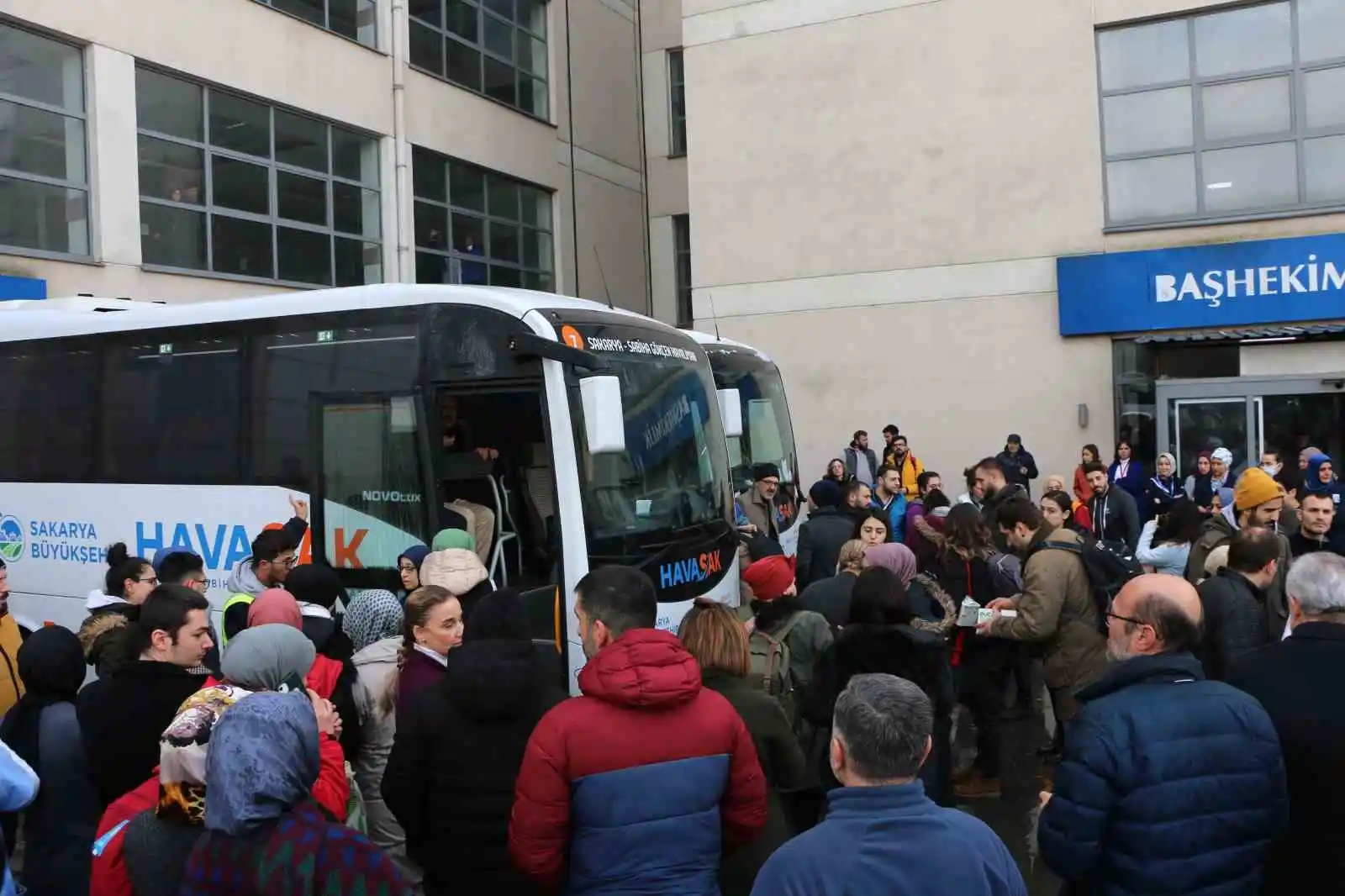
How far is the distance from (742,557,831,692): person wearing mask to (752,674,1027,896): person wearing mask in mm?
2672

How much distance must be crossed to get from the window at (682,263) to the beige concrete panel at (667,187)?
0.28 metres

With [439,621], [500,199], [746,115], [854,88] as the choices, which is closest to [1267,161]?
[854,88]

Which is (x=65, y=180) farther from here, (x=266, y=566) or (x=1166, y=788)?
(x=1166, y=788)

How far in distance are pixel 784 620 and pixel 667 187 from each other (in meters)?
21.9

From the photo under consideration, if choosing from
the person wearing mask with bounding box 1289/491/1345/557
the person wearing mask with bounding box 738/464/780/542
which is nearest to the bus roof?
the person wearing mask with bounding box 738/464/780/542

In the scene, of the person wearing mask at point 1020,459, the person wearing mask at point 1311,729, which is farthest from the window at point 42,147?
the person wearing mask at point 1311,729

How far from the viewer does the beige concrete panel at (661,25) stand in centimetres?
2583

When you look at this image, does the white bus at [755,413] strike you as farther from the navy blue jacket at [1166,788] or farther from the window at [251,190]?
the navy blue jacket at [1166,788]

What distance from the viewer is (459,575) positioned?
5.14 m

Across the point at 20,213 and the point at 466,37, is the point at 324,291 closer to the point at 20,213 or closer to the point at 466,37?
the point at 20,213

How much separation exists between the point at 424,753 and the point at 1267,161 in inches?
651

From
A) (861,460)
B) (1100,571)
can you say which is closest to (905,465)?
(861,460)

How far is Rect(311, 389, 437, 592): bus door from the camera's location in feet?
24.0

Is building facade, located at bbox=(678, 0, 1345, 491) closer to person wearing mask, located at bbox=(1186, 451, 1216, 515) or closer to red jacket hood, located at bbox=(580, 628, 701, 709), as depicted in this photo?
person wearing mask, located at bbox=(1186, 451, 1216, 515)
